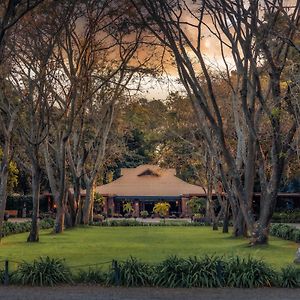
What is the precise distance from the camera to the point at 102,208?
2571 inches

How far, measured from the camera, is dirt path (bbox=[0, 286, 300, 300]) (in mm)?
12062

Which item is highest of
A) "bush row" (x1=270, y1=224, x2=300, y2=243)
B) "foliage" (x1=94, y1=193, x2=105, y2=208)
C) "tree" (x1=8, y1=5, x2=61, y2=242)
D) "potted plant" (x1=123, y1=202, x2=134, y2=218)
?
"tree" (x1=8, y1=5, x2=61, y2=242)

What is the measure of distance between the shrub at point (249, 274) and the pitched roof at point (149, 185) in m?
44.0

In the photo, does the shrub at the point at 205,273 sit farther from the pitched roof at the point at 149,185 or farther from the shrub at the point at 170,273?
the pitched roof at the point at 149,185

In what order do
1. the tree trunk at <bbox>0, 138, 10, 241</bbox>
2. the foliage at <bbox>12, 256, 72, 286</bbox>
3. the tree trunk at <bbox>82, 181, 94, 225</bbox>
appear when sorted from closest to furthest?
the foliage at <bbox>12, 256, 72, 286</bbox> < the tree trunk at <bbox>0, 138, 10, 241</bbox> < the tree trunk at <bbox>82, 181, 94, 225</bbox>

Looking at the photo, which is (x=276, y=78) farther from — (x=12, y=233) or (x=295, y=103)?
(x=12, y=233)

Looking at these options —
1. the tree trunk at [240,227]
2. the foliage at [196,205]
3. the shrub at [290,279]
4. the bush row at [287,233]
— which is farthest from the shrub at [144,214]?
the shrub at [290,279]

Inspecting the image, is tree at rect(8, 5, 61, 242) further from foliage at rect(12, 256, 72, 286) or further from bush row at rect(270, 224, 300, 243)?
bush row at rect(270, 224, 300, 243)

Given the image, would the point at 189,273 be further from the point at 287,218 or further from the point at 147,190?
the point at 147,190

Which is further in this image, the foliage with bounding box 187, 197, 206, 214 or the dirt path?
the foliage with bounding box 187, 197, 206, 214

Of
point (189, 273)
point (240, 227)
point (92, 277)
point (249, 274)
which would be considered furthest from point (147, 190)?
point (249, 274)

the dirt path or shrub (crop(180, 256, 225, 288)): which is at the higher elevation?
shrub (crop(180, 256, 225, 288))

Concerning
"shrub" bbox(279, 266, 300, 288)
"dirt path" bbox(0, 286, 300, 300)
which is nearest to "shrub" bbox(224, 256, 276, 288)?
"shrub" bbox(279, 266, 300, 288)

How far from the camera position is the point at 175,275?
532 inches
